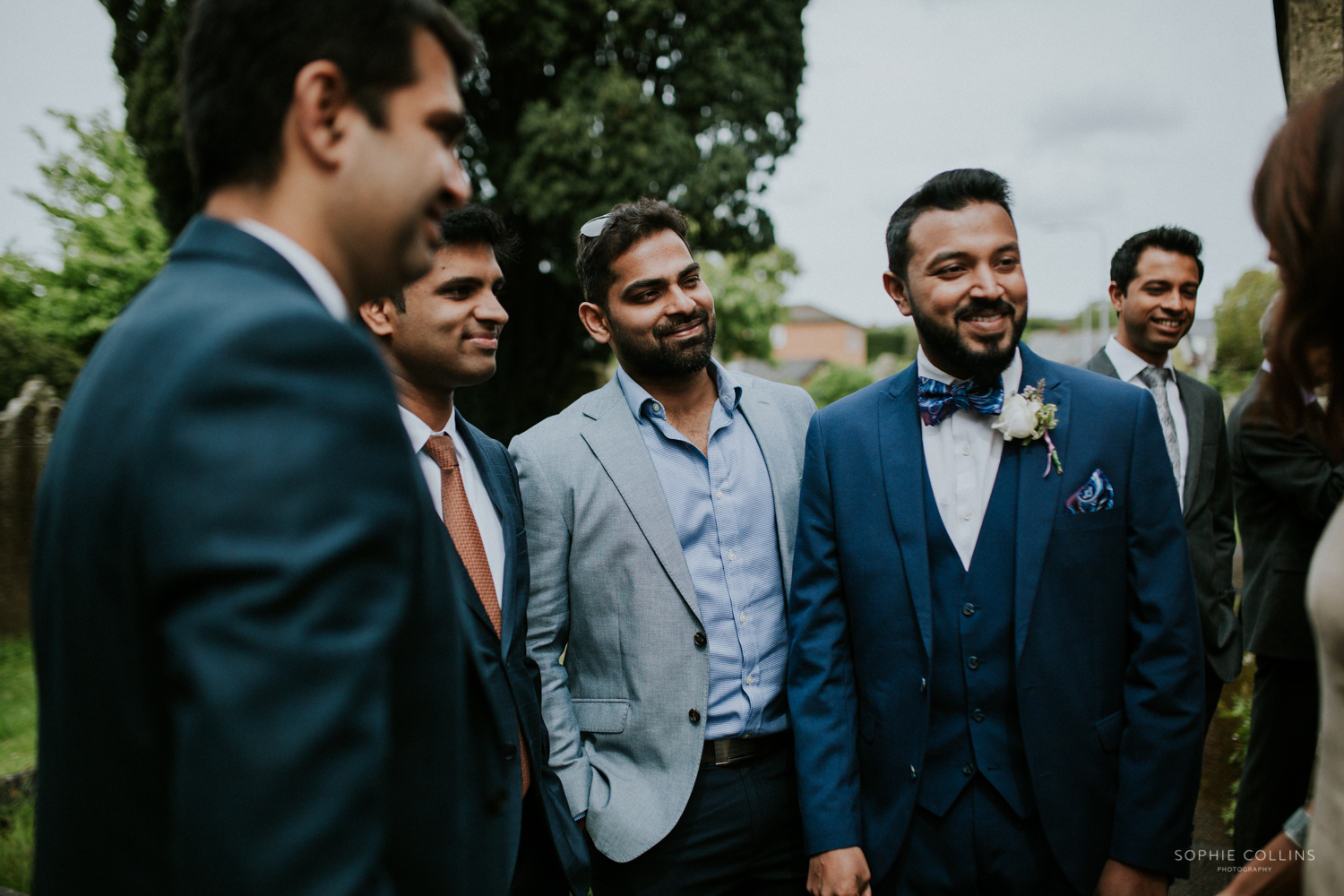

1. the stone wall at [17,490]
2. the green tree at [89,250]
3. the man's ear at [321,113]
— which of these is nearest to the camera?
the man's ear at [321,113]

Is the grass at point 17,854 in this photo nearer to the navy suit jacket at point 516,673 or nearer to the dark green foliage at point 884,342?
the navy suit jacket at point 516,673

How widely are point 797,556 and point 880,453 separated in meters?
0.41

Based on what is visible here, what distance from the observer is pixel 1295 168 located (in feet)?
4.33

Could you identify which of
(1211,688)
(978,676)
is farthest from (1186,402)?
(978,676)

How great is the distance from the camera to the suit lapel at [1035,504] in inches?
85.2

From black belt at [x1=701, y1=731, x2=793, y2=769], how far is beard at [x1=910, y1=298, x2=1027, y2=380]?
1.32 metres

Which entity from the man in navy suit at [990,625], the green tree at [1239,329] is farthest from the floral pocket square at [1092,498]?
the green tree at [1239,329]

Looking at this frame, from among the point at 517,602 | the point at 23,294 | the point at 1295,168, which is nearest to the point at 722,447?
the point at 517,602

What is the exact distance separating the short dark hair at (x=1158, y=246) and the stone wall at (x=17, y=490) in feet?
32.1

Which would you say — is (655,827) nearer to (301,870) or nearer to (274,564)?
(301,870)

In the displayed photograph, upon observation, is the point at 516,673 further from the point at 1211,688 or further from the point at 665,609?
the point at 1211,688

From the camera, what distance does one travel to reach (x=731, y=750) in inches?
99.5

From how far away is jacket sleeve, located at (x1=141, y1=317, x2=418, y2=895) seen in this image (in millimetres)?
799

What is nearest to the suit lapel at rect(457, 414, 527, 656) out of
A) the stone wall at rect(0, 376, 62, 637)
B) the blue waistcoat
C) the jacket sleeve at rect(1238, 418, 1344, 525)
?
the blue waistcoat
